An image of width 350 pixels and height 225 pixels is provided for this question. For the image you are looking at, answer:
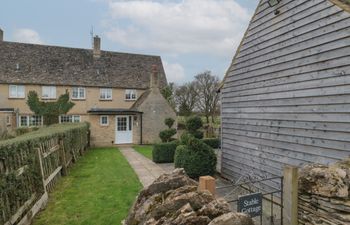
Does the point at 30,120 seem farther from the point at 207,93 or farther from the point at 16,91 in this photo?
the point at 207,93

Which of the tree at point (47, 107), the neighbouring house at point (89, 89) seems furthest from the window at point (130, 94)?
the tree at point (47, 107)

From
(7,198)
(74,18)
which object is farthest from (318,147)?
(74,18)

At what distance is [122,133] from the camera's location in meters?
24.8

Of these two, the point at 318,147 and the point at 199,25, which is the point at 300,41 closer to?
the point at 318,147

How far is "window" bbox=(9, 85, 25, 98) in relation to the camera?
23.8 m

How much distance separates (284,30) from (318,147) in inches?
131

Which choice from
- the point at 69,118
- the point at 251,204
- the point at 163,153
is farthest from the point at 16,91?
the point at 251,204

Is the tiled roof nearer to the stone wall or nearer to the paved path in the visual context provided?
the stone wall

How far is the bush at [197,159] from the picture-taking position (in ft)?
33.5

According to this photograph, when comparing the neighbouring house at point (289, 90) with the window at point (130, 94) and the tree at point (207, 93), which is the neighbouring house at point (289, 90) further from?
the tree at point (207, 93)

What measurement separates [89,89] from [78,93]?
3.34 ft

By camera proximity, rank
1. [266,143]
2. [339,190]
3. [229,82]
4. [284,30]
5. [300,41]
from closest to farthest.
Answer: [339,190] → [300,41] → [284,30] → [266,143] → [229,82]

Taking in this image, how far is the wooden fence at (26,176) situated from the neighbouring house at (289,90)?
20.1 ft

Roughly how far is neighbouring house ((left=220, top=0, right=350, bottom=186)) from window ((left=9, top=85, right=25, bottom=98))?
19.9 m
